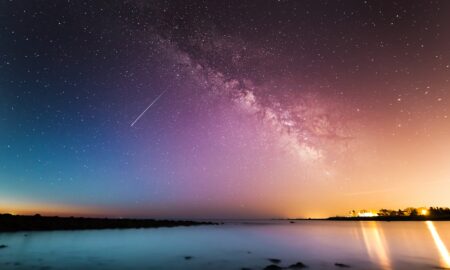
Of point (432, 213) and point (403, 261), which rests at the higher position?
point (432, 213)

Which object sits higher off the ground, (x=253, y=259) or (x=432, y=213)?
(x=432, y=213)

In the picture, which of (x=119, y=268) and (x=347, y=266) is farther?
(x=347, y=266)

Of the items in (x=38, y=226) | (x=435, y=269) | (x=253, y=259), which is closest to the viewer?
(x=435, y=269)

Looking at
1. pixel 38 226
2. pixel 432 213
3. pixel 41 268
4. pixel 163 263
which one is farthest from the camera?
pixel 432 213

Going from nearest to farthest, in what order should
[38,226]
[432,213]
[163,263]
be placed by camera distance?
[163,263], [38,226], [432,213]

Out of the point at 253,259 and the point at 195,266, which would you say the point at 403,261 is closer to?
the point at 253,259

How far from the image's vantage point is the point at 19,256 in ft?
70.9

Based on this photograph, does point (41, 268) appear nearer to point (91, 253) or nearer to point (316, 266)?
point (91, 253)

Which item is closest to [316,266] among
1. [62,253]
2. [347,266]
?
[347,266]

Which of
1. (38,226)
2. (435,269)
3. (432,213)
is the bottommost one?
(435,269)

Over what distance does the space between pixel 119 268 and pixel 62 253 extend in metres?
8.91

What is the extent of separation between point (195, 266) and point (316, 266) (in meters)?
8.99

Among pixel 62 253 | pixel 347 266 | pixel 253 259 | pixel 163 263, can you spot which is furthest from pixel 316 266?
pixel 62 253

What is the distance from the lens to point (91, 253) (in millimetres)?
25609
